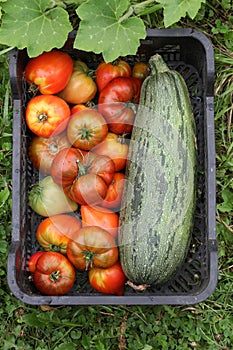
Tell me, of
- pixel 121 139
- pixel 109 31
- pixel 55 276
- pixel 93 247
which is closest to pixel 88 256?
pixel 93 247

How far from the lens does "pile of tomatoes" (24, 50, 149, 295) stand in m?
2.41

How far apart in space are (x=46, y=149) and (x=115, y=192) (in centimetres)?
33

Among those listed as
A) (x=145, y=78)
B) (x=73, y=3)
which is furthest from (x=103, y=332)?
(x=73, y=3)

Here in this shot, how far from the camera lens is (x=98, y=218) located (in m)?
2.45

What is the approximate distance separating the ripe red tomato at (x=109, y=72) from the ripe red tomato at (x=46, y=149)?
10.3 inches

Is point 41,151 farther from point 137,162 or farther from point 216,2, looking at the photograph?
point 216,2

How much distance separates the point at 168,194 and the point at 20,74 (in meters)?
0.76

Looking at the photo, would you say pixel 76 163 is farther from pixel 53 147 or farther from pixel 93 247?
pixel 93 247

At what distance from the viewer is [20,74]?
252cm

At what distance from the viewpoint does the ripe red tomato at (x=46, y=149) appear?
2496 mm

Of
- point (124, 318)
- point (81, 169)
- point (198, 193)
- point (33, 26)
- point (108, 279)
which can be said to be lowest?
point (124, 318)

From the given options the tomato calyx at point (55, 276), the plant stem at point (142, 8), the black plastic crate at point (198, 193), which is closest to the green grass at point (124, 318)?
the black plastic crate at point (198, 193)

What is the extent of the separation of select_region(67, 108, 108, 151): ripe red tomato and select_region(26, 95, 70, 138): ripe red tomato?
0.04m

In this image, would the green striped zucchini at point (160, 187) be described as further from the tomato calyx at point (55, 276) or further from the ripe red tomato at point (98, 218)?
the tomato calyx at point (55, 276)
